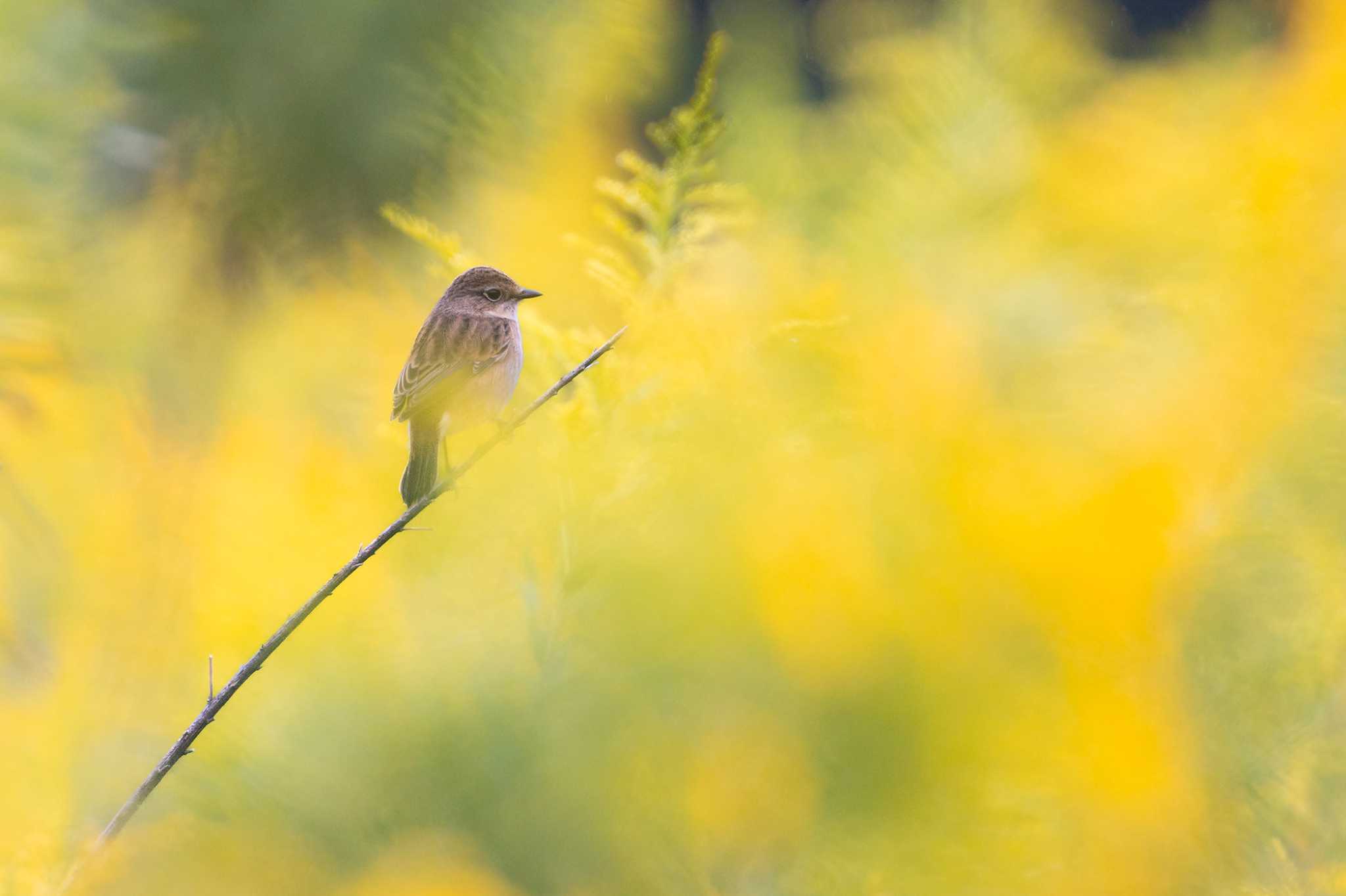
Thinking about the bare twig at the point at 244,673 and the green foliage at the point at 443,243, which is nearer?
the bare twig at the point at 244,673

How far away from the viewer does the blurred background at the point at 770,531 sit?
0.44 meters

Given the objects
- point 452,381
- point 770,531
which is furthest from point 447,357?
point 770,531

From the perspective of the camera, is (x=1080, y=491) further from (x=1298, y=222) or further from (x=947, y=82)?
(x=947, y=82)

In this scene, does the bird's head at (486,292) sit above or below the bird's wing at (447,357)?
above

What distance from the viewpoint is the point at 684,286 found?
0.55 m

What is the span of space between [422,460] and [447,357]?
42mm

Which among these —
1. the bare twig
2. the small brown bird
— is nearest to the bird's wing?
the small brown bird

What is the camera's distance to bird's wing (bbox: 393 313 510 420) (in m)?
0.46

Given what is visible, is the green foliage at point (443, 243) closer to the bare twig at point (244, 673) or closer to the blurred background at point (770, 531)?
the blurred background at point (770, 531)

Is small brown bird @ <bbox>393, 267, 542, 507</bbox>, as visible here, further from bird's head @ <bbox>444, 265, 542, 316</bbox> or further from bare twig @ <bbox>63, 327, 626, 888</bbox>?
bare twig @ <bbox>63, 327, 626, 888</bbox>

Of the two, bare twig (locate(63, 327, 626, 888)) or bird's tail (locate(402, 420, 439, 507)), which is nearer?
bare twig (locate(63, 327, 626, 888))

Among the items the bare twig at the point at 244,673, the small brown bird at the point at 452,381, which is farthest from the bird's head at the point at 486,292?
the bare twig at the point at 244,673

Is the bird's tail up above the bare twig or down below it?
above

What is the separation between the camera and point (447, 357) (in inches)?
18.8
